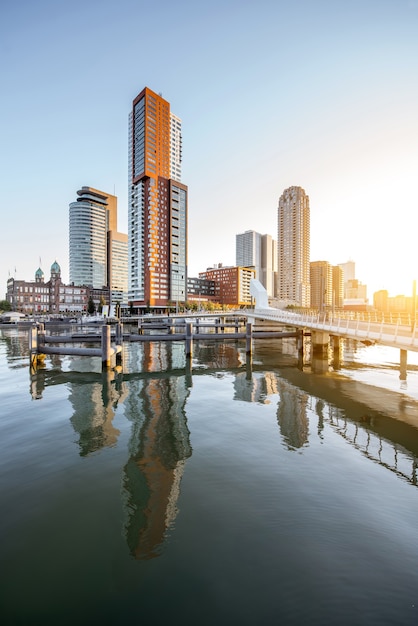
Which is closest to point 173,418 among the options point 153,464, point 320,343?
point 153,464

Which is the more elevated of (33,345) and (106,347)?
(106,347)

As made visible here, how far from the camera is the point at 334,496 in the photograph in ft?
29.5

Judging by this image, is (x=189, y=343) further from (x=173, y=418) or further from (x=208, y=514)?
(x=208, y=514)

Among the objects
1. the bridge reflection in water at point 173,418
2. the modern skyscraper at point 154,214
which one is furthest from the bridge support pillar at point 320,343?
the modern skyscraper at point 154,214

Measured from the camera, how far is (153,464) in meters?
10.9

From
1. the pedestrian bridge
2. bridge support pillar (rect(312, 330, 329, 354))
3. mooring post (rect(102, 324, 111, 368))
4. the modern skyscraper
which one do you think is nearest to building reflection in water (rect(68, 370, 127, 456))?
mooring post (rect(102, 324, 111, 368))

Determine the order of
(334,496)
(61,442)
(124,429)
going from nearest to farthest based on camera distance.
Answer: (334,496)
(61,442)
(124,429)

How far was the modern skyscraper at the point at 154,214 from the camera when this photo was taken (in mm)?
140250

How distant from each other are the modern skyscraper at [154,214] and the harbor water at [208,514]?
416 feet

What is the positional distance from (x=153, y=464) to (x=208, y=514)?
354cm

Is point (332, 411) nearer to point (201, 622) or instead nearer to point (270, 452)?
point (270, 452)

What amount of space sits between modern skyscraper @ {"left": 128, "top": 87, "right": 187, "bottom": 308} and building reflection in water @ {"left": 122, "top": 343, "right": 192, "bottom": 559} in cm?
12170

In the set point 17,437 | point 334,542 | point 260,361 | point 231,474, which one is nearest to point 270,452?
point 231,474

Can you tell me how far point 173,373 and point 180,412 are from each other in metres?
11.7
